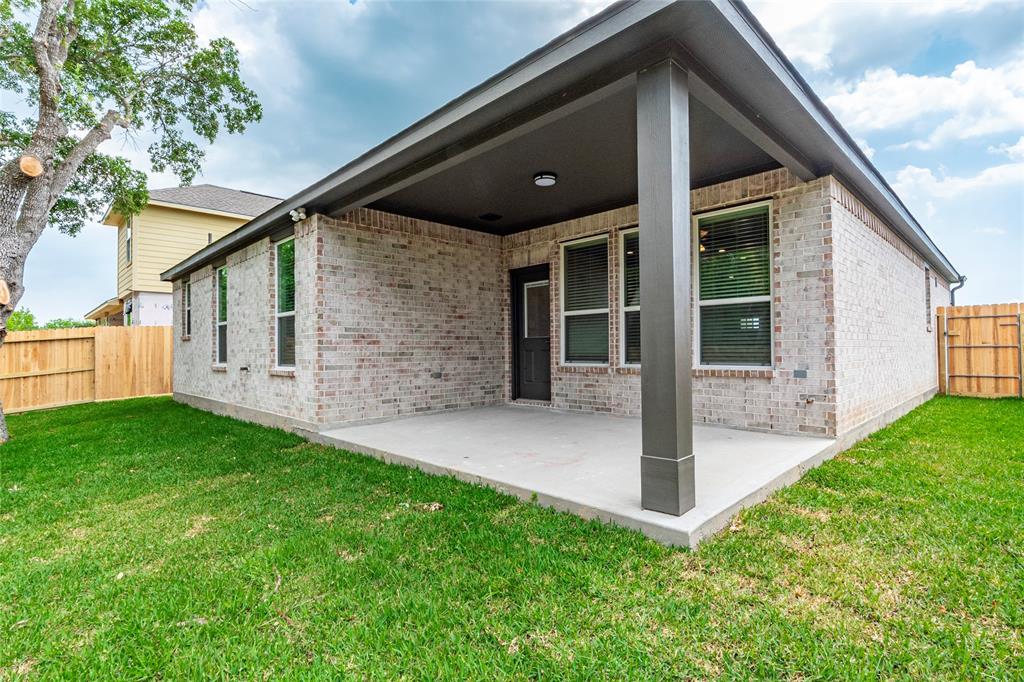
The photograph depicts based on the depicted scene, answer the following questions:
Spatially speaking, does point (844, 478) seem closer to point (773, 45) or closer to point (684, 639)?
point (684, 639)

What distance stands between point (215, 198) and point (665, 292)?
16.3m

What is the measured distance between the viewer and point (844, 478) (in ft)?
11.5

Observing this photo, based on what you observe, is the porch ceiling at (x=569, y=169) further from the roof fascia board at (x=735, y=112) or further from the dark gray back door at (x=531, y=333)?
the dark gray back door at (x=531, y=333)

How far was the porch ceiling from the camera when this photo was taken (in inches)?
151

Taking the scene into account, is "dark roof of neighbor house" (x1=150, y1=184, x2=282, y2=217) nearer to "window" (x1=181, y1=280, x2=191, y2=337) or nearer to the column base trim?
"window" (x1=181, y1=280, x2=191, y2=337)

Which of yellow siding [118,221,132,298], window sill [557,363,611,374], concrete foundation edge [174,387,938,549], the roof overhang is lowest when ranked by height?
concrete foundation edge [174,387,938,549]

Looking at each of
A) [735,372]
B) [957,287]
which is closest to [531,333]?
[735,372]

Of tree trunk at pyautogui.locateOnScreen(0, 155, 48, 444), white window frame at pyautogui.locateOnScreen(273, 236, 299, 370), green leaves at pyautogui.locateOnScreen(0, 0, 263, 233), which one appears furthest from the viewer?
green leaves at pyautogui.locateOnScreen(0, 0, 263, 233)

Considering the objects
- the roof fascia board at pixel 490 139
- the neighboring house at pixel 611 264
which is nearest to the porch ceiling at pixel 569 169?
the neighboring house at pixel 611 264

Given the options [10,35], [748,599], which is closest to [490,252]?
[748,599]

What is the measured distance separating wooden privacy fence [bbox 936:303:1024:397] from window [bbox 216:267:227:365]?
518 inches

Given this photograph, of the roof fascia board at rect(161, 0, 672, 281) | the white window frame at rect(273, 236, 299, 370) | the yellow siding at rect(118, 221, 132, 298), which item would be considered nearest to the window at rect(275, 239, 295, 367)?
the white window frame at rect(273, 236, 299, 370)

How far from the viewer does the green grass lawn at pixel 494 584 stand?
5.50ft

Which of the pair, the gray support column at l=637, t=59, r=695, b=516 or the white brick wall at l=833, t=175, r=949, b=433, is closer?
the gray support column at l=637, t=59, r=695, b=516
